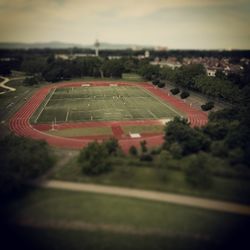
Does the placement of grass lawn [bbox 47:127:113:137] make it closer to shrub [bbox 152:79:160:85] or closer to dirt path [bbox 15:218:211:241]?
dirt path [bbox 15:218:211:241]

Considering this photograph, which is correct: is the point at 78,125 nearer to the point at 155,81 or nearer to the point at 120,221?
the point at 120,221

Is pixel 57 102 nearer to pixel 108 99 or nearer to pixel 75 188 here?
pixel 108 99

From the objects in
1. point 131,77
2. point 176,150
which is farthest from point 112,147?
point 131,77

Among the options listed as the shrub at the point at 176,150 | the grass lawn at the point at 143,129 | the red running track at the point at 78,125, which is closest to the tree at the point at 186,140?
the shrub at the point at 176,150

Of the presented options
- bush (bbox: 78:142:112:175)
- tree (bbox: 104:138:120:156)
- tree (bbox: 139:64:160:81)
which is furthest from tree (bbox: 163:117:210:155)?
tree (bbox: 139:64:160:81)

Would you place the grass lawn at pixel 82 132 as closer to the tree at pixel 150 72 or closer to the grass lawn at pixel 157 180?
the grass lawn at pixel 157 180
